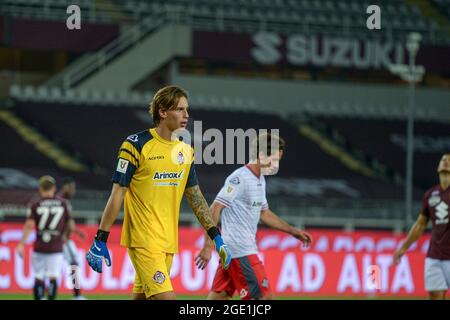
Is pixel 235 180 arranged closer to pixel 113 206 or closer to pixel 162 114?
pixel 162 114

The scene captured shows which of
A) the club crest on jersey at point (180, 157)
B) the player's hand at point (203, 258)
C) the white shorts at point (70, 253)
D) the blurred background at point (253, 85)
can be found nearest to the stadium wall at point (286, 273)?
the white shorts at point (70, 253)

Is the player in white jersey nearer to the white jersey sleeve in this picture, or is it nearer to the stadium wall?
the white jersey sleeve

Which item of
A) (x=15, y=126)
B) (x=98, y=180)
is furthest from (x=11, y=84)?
(x=98, y=180)

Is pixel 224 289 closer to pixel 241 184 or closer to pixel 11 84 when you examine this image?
pixel 241 184

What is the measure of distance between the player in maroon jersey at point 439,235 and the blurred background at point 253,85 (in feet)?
62.4

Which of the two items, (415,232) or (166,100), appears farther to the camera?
(415,232)

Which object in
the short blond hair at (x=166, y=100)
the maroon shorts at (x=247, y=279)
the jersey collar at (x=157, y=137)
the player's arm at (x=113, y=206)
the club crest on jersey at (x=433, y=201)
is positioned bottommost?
the maroon shorts at (x=247, y=279)

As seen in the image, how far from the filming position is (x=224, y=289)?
12.5 m

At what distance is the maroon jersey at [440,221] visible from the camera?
13719 millimetres

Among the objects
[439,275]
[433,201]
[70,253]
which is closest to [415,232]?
[433,201]

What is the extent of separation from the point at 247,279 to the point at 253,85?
30363 millimetres

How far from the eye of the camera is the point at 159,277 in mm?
9344

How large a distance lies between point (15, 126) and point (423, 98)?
50.2 feet

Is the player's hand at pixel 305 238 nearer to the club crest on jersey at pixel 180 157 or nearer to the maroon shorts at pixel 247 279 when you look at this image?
the maroon shorts at pixel 247 279
